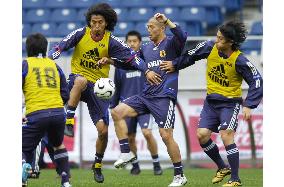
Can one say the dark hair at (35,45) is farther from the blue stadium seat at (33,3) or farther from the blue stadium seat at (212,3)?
the blue stadium seat at (33,3)

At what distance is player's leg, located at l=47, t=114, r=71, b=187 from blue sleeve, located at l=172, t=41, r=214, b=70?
1.90m

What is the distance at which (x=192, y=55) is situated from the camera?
9.42m

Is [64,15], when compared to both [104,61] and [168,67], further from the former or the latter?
[168,67]

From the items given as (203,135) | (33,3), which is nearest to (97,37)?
(203,135)

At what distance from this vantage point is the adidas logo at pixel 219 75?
368 inches

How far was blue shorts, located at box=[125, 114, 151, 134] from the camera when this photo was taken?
12.9 meters

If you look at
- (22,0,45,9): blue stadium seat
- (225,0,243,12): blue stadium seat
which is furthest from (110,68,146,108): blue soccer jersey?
→ (22,0,45,9): blue stadium seat

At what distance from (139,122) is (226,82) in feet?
12.6

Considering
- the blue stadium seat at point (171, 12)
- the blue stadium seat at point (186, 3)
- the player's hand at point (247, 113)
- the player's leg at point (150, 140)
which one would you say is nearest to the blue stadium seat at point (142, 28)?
the blue stadium seat at point (171, 12)

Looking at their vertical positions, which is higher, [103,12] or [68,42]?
[103,12]

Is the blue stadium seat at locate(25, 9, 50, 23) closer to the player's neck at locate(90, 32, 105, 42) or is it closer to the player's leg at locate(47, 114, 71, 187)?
the player's neck at locate(90, 32, 105, 42)
